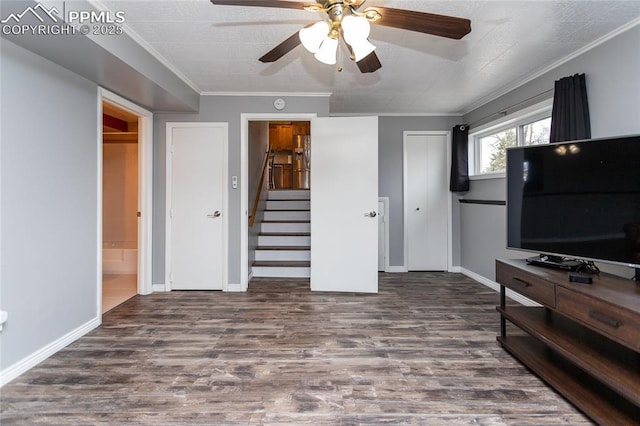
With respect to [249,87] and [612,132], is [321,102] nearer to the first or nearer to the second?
[249,87]

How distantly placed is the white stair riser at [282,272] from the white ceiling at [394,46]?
2328 millimetres

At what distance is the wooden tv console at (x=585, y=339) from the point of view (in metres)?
1.39

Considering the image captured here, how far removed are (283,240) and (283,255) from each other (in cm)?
29

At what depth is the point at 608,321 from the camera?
4.69 ft

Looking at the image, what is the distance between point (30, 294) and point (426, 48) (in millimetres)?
3486

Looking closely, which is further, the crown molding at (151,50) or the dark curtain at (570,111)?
the dark curtain at (570,111)

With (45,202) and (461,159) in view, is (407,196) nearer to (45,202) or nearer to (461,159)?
(461,159)

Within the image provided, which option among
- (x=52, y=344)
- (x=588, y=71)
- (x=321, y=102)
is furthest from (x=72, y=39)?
(x=588, y=71)

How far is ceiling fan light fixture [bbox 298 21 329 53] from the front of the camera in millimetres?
1580

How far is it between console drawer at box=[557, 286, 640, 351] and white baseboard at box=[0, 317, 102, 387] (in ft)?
10.9

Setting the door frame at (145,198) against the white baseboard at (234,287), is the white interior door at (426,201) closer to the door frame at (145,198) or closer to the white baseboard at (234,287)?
the white baseboard at (234,287)

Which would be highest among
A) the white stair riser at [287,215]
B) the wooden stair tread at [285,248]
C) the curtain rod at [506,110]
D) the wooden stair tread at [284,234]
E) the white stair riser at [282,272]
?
the curtain rod at [506,110]

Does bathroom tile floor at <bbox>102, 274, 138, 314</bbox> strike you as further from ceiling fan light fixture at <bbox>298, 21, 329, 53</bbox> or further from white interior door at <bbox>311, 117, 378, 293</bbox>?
ceiling fan light fixture at <bbox>298, 21, 329, 53</bbox>

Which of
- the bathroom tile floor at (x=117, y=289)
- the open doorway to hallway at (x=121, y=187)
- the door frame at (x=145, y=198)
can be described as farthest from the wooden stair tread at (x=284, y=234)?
the open doorway to hallway at (x=121, y=187)
